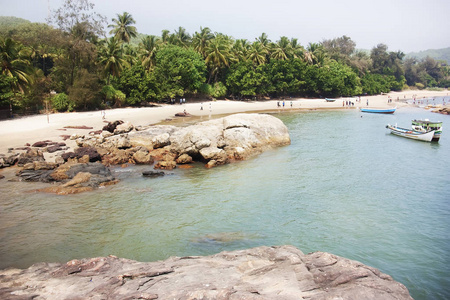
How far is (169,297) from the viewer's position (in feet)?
22.2

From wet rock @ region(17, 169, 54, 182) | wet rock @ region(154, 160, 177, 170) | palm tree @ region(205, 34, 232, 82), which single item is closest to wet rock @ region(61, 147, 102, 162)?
wet rock @ region(17, 169, 54, 182)

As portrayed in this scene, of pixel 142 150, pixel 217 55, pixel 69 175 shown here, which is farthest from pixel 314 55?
pixel 69 175

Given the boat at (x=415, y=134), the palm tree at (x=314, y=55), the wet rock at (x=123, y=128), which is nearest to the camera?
the wet rock at (x=123, y=128)

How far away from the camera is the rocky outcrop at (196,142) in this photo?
24.3m

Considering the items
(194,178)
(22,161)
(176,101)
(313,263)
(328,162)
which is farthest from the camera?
(176,101)

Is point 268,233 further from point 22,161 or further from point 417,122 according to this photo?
point 417,122

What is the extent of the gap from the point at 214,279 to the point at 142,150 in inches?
750

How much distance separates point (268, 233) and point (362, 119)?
44620mm

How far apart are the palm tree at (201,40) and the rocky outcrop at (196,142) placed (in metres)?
41.5

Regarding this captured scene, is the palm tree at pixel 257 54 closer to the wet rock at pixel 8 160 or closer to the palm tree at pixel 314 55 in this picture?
the palm tree at pixel 314 55

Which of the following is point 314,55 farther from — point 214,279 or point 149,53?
point 214,279

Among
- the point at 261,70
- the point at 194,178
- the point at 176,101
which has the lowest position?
the point at 194,178

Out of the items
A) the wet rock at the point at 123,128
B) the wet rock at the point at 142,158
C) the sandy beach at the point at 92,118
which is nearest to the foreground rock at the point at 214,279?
the wet rock at the point at 142,158

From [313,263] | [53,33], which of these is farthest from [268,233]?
[53,33]
